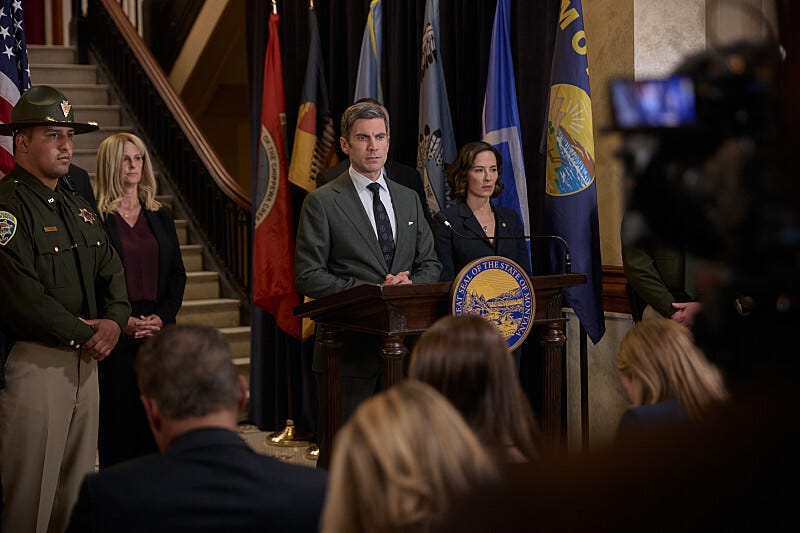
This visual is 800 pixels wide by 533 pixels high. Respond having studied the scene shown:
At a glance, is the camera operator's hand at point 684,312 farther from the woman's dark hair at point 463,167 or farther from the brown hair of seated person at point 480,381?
the brown hair of seated person at point 480,381

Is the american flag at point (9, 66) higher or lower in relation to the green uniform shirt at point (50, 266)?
higher

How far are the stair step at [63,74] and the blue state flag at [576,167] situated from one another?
5606 millimetres

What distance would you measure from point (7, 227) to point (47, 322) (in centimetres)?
34

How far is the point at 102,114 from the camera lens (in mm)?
Answer: 8156

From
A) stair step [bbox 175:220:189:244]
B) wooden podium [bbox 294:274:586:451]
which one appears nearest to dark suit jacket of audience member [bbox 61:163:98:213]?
wooden podium [bbox 294:274:586:451]

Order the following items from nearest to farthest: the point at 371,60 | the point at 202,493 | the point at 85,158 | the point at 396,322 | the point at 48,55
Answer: the point at 202,493, the point at 396,322, the point at 371,60, the point at 85,158, the point at 48,55

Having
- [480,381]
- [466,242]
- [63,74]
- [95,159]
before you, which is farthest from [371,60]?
[63,74]

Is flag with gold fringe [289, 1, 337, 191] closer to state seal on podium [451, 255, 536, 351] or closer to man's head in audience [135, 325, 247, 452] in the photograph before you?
state seal on podium [451, 255, 536, 351]

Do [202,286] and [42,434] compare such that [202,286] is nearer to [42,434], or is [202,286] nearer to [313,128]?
[313,128]

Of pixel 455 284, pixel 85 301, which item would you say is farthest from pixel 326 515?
pixel 85 301

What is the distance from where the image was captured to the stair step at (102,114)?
802 centimetres

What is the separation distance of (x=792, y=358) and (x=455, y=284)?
251 cm

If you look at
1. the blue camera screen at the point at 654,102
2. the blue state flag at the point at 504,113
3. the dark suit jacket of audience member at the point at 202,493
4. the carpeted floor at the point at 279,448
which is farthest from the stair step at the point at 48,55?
the blue camera screen at the point at 654,102

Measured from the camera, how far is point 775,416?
54 cm
